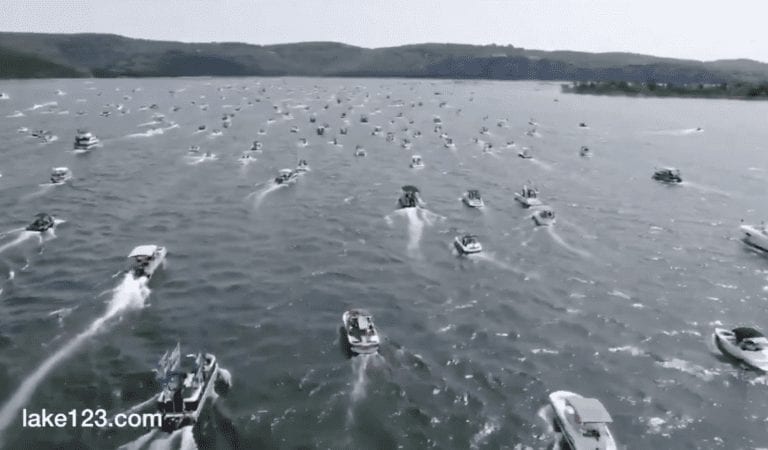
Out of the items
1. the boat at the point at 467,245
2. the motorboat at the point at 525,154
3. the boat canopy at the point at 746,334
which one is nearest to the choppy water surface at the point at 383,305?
the boat at the point at 467,245

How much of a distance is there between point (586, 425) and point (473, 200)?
64685mm

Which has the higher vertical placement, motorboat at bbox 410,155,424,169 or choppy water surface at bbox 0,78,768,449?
motorboat at bbox 410,155,424,169

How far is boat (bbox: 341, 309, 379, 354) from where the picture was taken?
162 feet

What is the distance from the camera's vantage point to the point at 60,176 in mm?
109688

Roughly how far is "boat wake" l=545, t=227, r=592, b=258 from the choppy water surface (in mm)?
407

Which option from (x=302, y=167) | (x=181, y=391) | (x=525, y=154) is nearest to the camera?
(x=181, y=391)

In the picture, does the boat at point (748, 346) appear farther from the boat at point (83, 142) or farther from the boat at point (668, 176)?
the boat at point (83, 142)

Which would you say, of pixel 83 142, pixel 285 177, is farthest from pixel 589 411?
pixel 83 142

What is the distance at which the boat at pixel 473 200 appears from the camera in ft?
325

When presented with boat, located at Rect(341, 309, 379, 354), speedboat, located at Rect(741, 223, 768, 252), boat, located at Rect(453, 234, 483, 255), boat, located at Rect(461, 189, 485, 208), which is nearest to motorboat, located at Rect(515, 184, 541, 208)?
boat, located at Rect(461, 189, 485, 208)

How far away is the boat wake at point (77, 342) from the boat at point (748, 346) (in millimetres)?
62989

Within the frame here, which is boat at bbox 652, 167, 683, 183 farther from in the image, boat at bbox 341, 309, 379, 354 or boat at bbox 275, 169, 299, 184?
boat at bbox 341, 309, 379, 354

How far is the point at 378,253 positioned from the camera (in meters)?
77.2

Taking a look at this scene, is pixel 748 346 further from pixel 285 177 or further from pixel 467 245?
pixel 285 177
